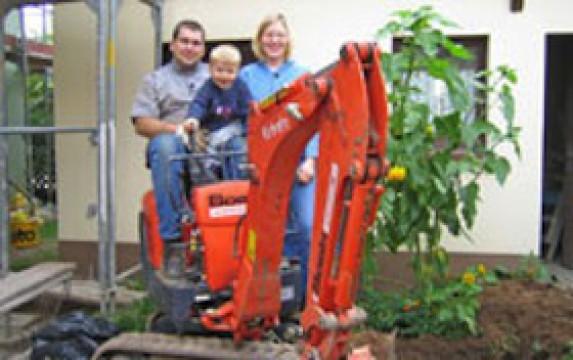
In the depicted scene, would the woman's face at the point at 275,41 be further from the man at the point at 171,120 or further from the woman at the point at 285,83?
the man at the point at 171,120

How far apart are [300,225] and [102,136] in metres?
1.97

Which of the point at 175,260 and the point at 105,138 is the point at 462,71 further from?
the point at 175,260

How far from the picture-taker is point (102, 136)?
4859 mm

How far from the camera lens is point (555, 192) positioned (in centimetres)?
748

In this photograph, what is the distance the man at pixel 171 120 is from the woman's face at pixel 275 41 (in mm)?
489

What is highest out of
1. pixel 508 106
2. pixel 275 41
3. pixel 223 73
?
pixel 275 41

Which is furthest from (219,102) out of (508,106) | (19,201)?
(19,201)

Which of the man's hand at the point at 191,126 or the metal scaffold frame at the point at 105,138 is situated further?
the metal scaffold frame at the point at 105,138

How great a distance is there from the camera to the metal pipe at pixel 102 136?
4.80m

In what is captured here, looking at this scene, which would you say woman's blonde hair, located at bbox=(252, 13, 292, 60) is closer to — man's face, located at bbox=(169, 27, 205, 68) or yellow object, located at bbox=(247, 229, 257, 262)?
man's face, located at bbox=(169, 27, 205, 68)

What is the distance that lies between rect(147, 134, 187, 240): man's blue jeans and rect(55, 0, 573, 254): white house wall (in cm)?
258

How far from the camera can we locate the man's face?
4.07 meters

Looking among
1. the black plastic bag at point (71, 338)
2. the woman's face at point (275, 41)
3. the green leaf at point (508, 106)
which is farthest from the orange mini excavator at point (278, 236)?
the green leaf at point (508, 106)

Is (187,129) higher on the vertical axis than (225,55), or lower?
lower
